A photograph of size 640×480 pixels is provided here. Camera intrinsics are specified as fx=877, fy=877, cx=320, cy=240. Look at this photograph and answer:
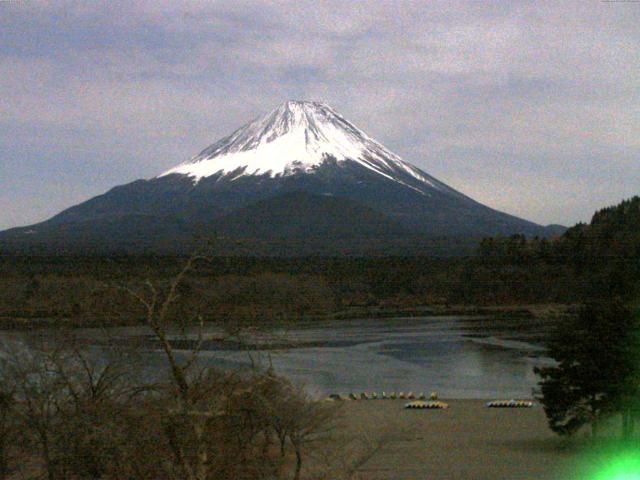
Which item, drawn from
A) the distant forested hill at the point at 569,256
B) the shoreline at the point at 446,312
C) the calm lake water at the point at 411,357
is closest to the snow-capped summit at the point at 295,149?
the distant forested hill at the point at 569,256

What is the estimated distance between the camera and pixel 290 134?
118 meters

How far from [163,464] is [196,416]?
1.30 metres

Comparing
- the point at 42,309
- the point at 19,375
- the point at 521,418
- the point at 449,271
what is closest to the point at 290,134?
the point at 449,271

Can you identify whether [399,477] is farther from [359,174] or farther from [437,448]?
[359,174]

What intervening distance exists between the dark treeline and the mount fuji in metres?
9.15

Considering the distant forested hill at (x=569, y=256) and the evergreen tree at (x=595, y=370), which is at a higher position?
the distant forested hill at (x=569, y=256)

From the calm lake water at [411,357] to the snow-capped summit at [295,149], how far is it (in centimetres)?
7216

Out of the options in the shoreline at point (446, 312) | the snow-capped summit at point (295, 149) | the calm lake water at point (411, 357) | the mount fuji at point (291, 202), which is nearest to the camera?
the calm lake water at point (411, 357)

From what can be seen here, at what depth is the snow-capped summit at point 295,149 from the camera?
114 metres

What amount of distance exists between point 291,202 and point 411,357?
62.6 m

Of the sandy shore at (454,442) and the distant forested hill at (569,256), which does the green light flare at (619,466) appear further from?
the distant forested hill at (569,256)

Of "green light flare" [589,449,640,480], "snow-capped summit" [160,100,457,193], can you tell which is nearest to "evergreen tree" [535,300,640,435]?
"green light flare" [589,449,640,480]

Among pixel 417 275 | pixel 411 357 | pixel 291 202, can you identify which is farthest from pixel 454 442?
pixel 291 202

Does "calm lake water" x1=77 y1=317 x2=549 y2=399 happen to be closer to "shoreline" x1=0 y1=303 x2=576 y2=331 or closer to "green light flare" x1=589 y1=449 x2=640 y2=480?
"shoreline" x1=0 y1=303 x2=576 y2=331
